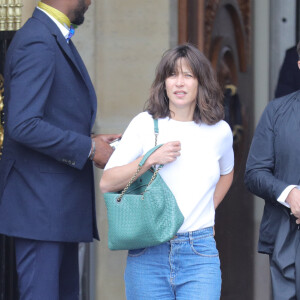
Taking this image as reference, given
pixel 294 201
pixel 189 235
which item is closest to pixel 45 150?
pixel 189 235

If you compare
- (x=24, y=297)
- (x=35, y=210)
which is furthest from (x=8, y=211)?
(x=24, y=297)

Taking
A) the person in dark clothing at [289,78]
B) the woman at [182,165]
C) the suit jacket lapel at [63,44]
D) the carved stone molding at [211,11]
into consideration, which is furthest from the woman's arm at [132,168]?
the person in dark clothing at [289,78]

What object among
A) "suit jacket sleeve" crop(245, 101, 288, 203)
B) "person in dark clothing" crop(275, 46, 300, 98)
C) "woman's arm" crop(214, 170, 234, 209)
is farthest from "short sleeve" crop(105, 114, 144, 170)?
"person in dark clothing" crop(275, 46, 300, 98)

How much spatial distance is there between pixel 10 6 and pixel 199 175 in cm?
176

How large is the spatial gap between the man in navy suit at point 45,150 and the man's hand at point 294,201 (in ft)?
2.65

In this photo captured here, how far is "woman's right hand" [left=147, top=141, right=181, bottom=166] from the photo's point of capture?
12.0 feet

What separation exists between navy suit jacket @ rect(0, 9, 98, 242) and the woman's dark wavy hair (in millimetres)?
378

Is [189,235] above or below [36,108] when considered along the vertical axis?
below

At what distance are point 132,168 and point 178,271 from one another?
0.45m

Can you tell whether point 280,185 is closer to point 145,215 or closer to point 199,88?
point 199,88

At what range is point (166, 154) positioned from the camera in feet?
12.0

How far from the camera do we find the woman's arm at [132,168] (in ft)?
12.0

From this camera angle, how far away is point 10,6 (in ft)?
16.3

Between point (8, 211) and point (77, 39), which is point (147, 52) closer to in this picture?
point (77, 39)
